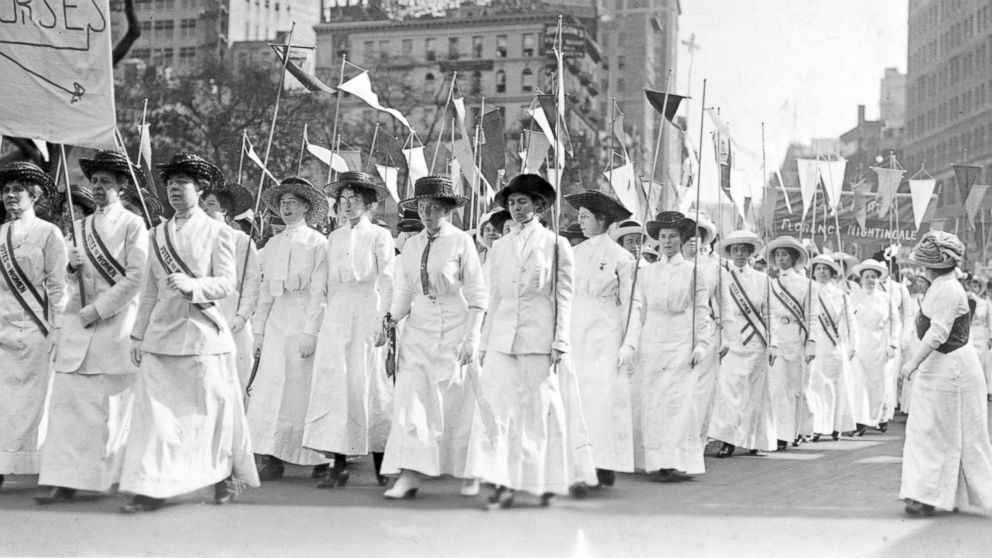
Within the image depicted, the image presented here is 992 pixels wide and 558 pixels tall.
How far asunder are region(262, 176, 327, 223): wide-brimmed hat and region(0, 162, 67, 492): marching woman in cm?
210

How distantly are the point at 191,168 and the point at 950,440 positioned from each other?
551 cm

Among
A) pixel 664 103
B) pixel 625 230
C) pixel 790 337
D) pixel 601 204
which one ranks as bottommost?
pixel 790 337

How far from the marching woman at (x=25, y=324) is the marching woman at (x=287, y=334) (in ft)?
5.87

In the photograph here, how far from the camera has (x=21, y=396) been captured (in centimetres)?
859

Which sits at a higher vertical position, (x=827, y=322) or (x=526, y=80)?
(x=526, y=80)

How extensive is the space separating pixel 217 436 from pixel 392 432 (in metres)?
1.30

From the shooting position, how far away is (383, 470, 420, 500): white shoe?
8.71 m

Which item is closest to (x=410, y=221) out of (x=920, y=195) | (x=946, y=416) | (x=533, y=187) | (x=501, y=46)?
(x=533, y=187)

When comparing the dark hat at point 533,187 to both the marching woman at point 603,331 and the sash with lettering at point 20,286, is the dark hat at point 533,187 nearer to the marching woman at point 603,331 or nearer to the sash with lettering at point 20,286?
the marching woman at point 603,331

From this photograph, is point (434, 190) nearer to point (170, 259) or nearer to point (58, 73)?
point (170, 259)

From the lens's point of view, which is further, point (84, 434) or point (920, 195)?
point (920, 195)

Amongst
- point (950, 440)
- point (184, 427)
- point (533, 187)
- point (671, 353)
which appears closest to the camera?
point (184, 427)

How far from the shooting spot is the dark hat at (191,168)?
8.14m

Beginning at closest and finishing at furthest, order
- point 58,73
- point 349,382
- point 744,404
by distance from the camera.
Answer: point 58,73 < point 349,382 < point 744,404
